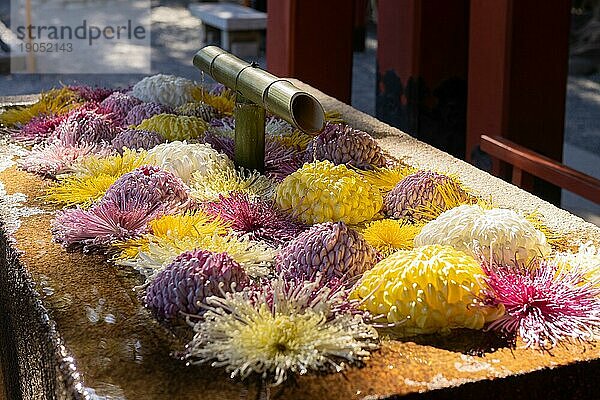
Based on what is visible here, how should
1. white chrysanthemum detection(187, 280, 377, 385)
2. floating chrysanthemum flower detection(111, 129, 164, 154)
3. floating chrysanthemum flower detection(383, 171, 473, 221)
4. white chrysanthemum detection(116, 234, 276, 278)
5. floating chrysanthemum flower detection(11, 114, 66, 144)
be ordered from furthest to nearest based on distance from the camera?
floating chrysanthemum flower detection(11, 114, 66, 144) < floating chrysanthemum flower detection(111, 129, 164, 154) < floating chrysanthemum flower detection(383, 171, 473, 221) < white chrysanthemum detection(116, 234, 276, 278) < white chrysanthemum detection(187, 280, 377, 385)

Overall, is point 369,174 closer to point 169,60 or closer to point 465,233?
point 465,233

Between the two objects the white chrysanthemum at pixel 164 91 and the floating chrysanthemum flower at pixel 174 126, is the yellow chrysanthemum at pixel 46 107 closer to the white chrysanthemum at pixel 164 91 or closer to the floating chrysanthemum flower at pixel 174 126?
the white chrysanthemum at pixel 164 91

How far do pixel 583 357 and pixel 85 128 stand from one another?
42.2 inches

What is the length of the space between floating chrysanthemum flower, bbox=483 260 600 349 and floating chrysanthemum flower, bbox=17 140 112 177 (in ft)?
2.65

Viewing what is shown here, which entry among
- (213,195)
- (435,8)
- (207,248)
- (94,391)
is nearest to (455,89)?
(435,8)

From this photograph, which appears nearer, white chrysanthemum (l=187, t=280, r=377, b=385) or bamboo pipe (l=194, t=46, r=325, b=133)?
white chrysanthemum (l=187, t=280, r=377, b=385)

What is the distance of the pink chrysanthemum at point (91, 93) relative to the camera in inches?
80.4

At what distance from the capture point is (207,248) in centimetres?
114

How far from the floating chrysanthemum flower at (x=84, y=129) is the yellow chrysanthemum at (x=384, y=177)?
0.52 meters

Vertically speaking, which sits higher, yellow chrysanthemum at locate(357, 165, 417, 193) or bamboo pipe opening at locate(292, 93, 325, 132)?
bamboo pipe opening at locate(292, 93, 325, 132)

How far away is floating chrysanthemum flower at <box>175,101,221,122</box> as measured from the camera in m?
1.91

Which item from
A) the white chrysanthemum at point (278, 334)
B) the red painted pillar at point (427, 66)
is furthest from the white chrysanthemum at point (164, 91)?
the red painted pillar at point (427, 66)

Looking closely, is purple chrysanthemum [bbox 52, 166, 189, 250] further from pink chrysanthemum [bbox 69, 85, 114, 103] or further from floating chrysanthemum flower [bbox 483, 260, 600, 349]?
pink chrysanthemum [bbox 69, 85, 114, 103]

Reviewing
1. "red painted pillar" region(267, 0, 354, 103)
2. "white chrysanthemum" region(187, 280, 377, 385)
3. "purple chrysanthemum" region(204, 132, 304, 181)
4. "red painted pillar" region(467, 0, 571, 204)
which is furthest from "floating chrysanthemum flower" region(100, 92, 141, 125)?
"red painted pillar" region(267, 0, 354, 103)
